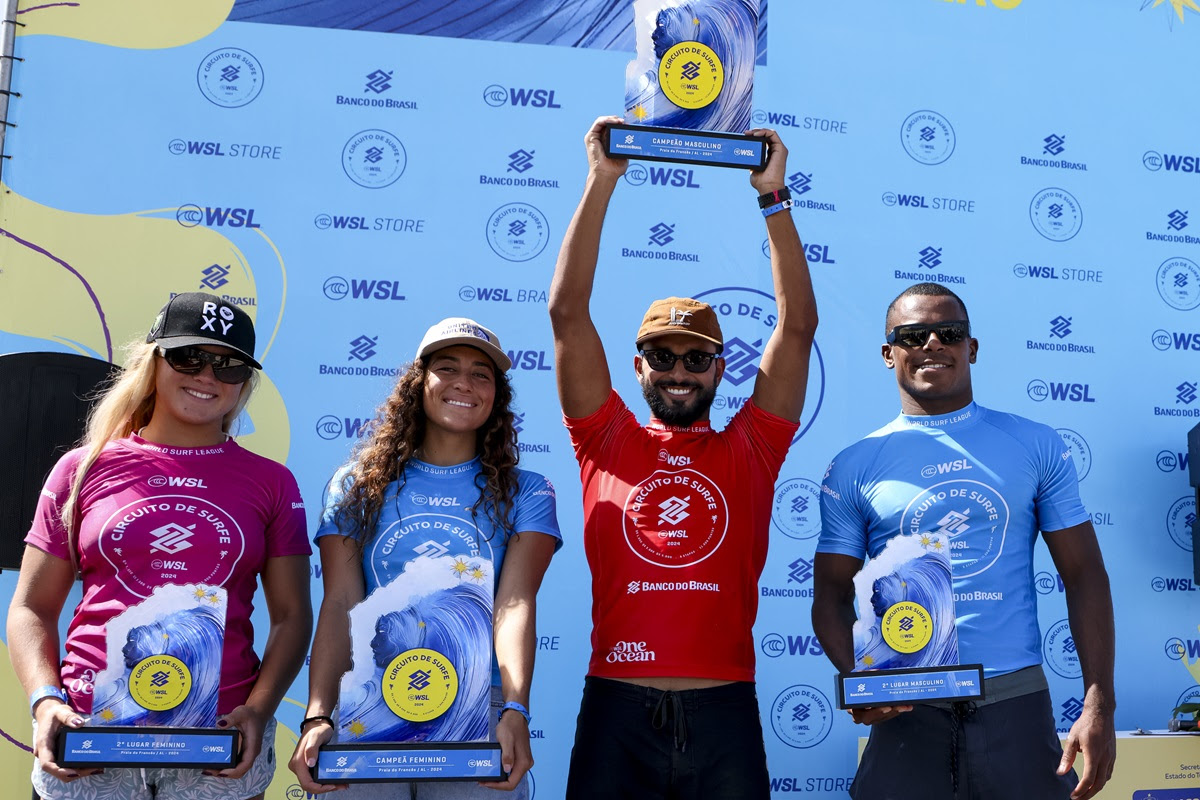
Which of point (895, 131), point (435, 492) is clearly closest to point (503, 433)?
point (435, 492)

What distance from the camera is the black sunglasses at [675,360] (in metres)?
2.50

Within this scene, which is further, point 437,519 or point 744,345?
point 744,345

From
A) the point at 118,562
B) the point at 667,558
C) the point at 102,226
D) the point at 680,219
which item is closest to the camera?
the point at 118,562

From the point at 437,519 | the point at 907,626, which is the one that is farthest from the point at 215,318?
the point at 907,626

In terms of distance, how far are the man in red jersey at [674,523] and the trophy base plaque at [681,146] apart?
0.06 meters

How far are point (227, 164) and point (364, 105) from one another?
566 mm

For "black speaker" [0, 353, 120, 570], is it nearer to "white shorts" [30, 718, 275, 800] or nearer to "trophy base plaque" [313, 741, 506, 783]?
"white shorts" [30, 718, 275, 800]

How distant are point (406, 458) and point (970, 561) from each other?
123 cm

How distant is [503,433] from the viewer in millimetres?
2369

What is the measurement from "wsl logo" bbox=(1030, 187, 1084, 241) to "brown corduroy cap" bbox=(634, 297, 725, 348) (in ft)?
8.40

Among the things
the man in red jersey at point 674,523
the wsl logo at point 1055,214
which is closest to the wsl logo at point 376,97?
the man in red jersey at point 674,523

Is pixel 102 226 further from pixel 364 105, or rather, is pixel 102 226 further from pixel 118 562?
pixel 118 562

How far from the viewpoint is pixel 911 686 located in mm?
2119

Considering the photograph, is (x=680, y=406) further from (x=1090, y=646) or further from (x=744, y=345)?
(x=744, y=345)
